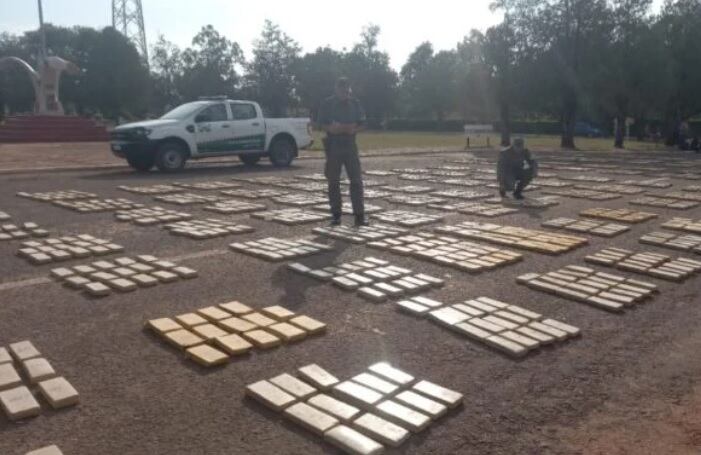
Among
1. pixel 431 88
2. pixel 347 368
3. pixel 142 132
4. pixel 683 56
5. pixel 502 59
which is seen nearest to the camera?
pixel 347 368

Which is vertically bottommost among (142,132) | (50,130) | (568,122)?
(142,132)

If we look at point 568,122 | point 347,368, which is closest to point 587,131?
point 568,122

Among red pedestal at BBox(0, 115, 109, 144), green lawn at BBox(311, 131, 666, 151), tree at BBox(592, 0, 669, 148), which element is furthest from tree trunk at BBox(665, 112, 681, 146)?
red pedestal at BBox(0, 115, 109, 144)

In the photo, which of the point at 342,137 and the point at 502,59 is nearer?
the point at 342,137

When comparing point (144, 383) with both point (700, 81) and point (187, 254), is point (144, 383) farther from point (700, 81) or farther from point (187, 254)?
point (700, 81)

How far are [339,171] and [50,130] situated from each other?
1050 inches

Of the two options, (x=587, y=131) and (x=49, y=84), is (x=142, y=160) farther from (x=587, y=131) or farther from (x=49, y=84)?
(x=587, y=131)

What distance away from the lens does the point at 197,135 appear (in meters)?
15.4

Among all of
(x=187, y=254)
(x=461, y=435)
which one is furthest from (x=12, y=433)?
(x=187, y=254)

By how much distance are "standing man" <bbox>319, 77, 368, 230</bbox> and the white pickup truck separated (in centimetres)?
814

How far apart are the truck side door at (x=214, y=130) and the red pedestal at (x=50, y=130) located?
17770mm

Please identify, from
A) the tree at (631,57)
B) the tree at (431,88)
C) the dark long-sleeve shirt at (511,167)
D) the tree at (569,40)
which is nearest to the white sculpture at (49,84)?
the tree at (569,40)

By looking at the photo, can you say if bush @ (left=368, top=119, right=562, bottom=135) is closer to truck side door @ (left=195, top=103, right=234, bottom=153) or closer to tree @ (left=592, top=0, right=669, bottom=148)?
tree @ (left=592, top=0, right=669, bottom=148)

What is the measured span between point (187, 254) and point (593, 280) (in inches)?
167
